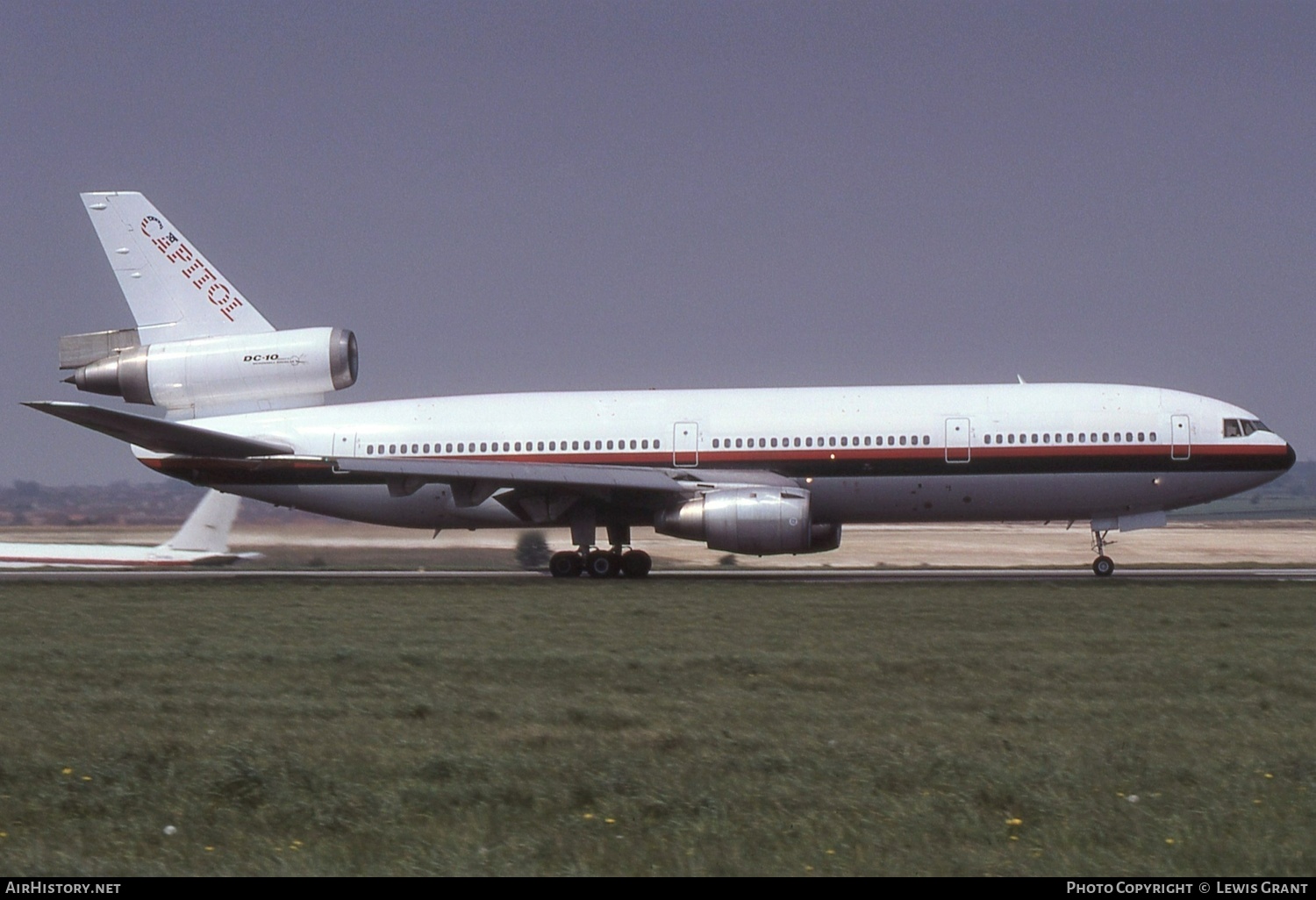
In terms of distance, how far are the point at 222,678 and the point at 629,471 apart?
15781 millimetres

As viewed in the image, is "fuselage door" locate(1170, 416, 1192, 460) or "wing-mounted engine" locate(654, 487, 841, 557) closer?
"wing-mounted engine" locate(654, 487, 841, 557)

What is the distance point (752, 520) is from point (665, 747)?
17.4 meters

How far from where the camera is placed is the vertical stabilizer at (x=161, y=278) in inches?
1249

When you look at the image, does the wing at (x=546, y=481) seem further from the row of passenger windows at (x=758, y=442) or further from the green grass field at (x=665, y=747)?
the green grass field at (x=665, y=747)

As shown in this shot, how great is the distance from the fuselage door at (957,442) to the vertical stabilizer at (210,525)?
1825 centimetres

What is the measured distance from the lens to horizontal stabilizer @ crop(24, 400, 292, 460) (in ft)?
87.2

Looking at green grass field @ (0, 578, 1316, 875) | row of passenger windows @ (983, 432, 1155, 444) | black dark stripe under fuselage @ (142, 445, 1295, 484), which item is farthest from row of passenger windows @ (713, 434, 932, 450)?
green grass field @ (0, 578, 1316, 875)

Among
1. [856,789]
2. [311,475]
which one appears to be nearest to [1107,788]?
[856,789]

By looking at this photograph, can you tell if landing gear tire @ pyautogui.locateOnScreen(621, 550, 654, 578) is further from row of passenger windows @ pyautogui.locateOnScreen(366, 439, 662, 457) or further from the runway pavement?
row of passenger windows @ pyautogui.locateOnScreen(366, 439, 662, 457)

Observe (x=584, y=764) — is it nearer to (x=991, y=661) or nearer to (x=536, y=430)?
(x=991, y=661)

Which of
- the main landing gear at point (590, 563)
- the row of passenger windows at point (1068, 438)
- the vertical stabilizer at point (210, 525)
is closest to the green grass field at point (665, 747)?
the row of passenger windows at point (1068, 438)

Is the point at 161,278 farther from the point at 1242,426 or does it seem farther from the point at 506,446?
the point at 1242,426

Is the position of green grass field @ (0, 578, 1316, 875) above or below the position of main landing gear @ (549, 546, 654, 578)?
below

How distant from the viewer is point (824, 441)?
2841 cm
